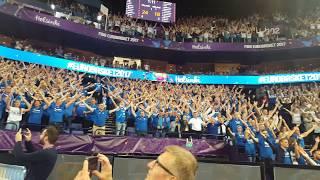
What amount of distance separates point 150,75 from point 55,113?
15.0 m

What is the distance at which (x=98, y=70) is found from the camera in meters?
24.4

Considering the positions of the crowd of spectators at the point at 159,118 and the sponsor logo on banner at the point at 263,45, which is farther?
the sponsor logo on banner at the point at 263,45

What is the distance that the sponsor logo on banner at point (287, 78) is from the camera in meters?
25.3

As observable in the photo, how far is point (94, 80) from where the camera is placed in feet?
77.6

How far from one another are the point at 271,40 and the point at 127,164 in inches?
969

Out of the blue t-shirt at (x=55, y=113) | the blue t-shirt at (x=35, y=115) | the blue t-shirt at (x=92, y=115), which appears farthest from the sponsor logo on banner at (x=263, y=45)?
the blue t-shirt at (x=35, y=115)

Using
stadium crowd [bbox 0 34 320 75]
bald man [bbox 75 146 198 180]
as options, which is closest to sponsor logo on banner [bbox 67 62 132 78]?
stadium crowd [bbox 0 34 320 75]

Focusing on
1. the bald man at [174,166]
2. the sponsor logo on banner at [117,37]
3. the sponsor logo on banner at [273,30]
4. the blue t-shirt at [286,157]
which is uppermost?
the sponsor logo on banner at [273,30]

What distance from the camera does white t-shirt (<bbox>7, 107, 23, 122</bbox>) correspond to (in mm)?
10148

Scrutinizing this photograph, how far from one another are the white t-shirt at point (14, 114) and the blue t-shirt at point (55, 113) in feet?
3.59

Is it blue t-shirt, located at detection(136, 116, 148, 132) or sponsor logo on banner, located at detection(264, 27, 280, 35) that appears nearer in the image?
blue t-shirt, located at detection(136, 116, 148, 132)

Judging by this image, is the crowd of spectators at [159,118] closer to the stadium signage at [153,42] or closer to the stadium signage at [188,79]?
the stadium signage at [153,42]

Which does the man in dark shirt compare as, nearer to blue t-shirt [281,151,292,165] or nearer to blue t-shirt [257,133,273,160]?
blue t-shirt [281,151,292,165]

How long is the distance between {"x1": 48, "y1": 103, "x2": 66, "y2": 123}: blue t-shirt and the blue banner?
11.1 meters
